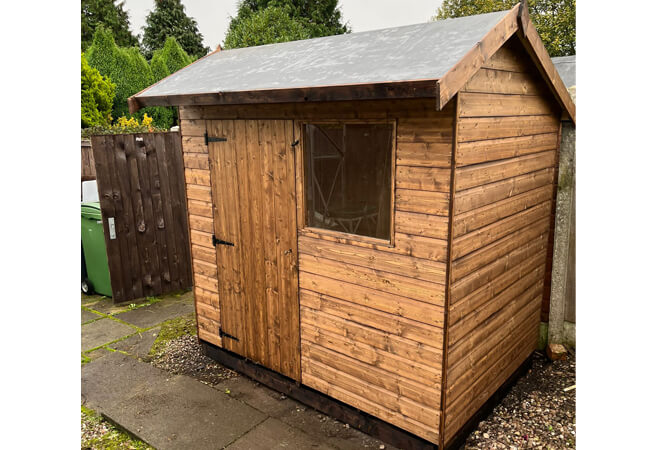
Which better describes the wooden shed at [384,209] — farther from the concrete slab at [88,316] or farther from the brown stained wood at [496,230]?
the concrete slab at [88,316]

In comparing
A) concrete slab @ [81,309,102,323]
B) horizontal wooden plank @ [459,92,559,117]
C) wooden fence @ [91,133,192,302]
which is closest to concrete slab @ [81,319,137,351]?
concrete slab @ [81,309,102,323]

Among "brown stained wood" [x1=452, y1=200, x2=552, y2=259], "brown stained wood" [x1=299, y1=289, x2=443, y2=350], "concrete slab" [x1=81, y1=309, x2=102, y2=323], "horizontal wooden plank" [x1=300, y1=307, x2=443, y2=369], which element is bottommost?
"concrete slab" [x1=81, y1=309, x2=102, y2=323]

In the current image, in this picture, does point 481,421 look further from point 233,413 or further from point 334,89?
point 334,89

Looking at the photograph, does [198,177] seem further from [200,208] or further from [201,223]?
[201,223]

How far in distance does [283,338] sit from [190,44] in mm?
32588

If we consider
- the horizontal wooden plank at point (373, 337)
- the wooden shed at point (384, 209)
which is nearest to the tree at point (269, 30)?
the wooden shed at point (384, 209)

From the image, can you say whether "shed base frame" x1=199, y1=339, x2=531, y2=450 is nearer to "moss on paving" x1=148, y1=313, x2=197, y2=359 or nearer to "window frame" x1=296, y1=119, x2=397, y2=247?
"moss on paving" x1=148, y1=313, x2=197, y2=359

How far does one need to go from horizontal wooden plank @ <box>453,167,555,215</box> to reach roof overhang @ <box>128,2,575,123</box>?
0.66 m

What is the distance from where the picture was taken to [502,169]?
11.0 feet

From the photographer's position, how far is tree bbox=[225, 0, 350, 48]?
70.9 ft

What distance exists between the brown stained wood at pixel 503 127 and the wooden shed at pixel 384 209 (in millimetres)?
17

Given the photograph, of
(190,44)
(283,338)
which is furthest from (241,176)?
(190,44)

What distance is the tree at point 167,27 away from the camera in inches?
1236

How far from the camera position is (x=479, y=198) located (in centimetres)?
310
